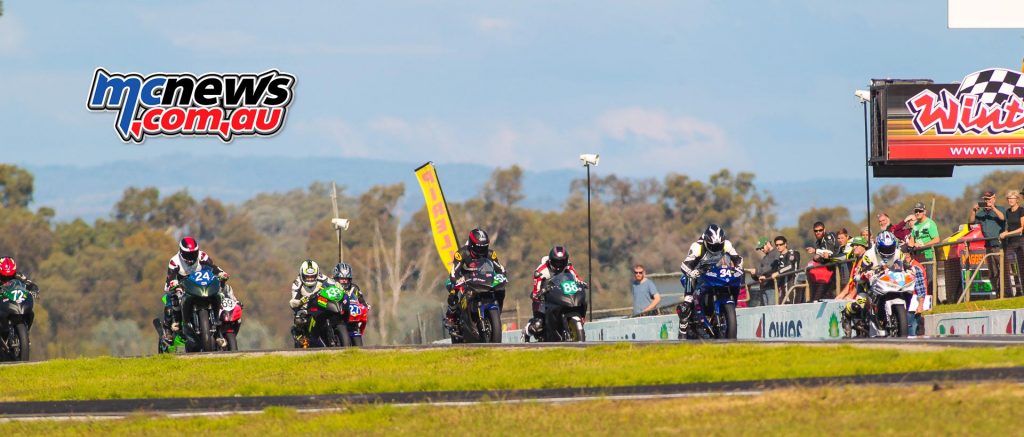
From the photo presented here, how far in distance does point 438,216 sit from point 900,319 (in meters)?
28.2

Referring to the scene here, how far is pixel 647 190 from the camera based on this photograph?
156m

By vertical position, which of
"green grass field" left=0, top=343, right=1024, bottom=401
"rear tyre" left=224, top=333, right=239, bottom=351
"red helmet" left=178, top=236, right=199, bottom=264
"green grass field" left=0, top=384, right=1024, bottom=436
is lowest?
"green grass field" left=0, top=384, right=1024, bottom=436

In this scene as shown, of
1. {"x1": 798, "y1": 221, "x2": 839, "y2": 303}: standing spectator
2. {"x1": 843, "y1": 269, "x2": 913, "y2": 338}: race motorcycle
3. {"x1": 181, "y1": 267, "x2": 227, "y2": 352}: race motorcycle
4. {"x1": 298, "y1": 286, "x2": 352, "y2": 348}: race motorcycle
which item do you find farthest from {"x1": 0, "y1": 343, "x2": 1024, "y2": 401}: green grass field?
{"x1": 798, "y1": 221, "x2": 839, "y2": 303}: standing spectator

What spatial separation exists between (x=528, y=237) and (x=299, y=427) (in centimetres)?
11428

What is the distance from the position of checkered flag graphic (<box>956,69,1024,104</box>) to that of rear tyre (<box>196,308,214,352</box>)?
2081 cm

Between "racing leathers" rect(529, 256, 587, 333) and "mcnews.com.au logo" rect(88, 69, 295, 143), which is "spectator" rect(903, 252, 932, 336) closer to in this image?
"racing leathers" rect(529, 256, 587, 333)

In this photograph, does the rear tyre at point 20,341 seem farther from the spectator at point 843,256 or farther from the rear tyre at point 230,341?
the spectator at point 843,256

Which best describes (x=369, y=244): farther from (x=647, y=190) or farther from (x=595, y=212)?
(x=647, y=190)

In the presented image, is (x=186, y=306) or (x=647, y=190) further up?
(x=647, y=190)

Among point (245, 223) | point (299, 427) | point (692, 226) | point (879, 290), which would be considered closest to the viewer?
point (299, 427)

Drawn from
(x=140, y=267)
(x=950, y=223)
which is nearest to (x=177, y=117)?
(x=140, y=267)

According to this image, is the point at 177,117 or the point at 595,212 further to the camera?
the point at 595,212

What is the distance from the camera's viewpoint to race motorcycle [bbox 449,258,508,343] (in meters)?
24.2

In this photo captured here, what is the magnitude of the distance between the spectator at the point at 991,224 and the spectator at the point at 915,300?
2042 millimetres
